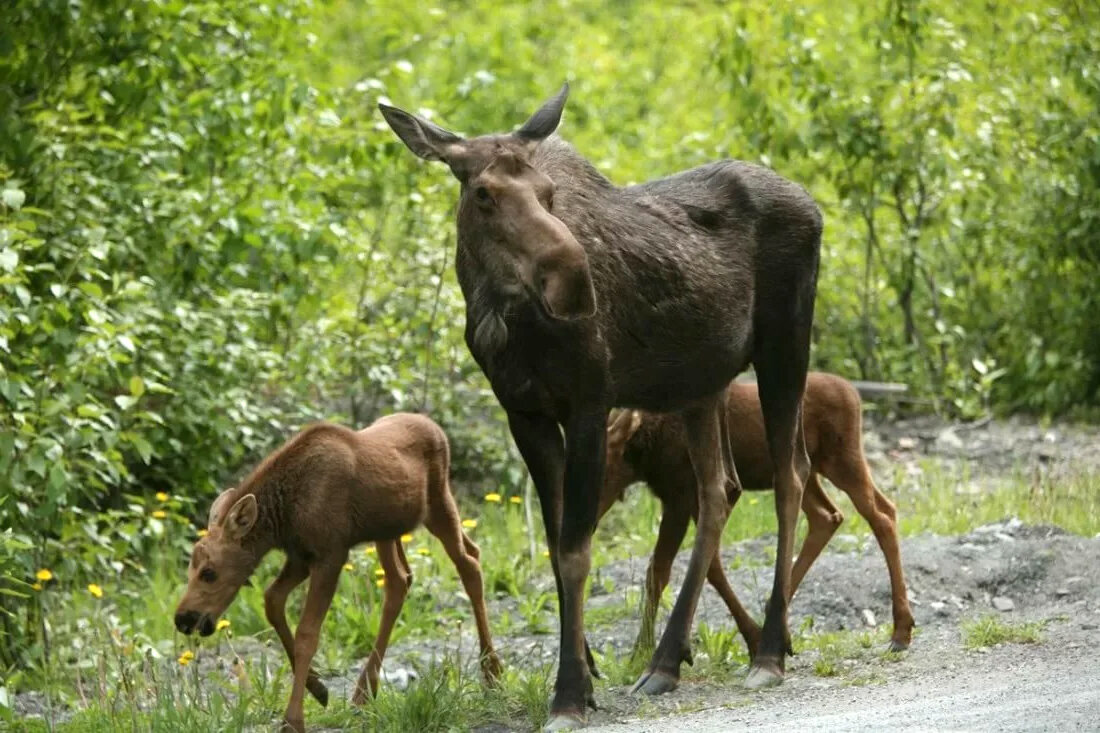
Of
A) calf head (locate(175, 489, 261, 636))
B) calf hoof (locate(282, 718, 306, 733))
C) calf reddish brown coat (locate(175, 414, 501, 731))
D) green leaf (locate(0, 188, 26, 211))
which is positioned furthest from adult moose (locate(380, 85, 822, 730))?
green leaf (locate(0, 188, 26, 211))

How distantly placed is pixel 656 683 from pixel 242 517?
2.09 m

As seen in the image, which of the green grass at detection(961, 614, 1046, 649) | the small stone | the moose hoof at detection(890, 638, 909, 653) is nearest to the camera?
the green grass at detection(961, 614, 1046, 649)

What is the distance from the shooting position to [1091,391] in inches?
618

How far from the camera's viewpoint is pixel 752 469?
31.2 ft

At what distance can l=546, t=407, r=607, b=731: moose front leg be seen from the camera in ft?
24.8

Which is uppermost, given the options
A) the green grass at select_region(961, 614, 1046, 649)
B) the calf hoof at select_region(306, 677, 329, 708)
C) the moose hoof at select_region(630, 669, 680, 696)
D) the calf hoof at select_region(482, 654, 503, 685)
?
the green grass at select_region(961, 614, 1046, 649)

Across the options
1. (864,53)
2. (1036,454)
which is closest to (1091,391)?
(1036,454)

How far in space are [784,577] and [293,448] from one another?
2474 millimetres

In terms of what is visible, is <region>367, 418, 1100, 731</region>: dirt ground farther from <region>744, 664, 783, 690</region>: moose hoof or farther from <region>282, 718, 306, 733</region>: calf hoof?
<region>282, 718, 306, 733</region>: calf hoof

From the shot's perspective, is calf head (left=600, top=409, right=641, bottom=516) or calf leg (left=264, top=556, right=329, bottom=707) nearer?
calf leg (left=264, top=556, right=329, bottom=707)

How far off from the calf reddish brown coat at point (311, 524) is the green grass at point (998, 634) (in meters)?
2.34

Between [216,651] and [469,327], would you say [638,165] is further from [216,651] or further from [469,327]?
[469,327]

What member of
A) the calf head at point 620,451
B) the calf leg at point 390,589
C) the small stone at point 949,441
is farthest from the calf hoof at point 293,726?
the small stone at point 949,441

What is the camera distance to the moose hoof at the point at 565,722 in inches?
291
